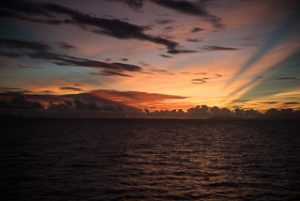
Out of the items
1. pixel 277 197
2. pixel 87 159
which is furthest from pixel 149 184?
pixel 87 159

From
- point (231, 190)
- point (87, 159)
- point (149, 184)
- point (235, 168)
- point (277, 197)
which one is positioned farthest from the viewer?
point (87, 159)

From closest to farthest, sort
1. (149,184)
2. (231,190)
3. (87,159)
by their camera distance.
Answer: (231,190)
(149,184)
(87,159)

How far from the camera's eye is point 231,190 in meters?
30.7

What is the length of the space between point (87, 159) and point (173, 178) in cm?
1980

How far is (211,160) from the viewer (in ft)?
166

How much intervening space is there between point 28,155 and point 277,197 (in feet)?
146

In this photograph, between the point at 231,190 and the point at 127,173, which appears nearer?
the point at 231,190

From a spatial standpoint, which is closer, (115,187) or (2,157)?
(115,187)

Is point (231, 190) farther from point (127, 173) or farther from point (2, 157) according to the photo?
point (2, 157)

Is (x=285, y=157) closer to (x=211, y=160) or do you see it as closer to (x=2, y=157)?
(x=211, y=160)

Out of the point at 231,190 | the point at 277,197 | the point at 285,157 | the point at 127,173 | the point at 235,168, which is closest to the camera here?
the point at 277,197

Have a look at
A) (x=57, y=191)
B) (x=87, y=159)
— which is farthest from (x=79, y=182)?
(x=87, y=159)

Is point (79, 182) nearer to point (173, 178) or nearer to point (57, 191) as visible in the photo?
point (57, 191)

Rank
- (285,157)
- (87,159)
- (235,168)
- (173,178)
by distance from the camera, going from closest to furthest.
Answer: (173,178), (235,168), (87,159), (285,157)
